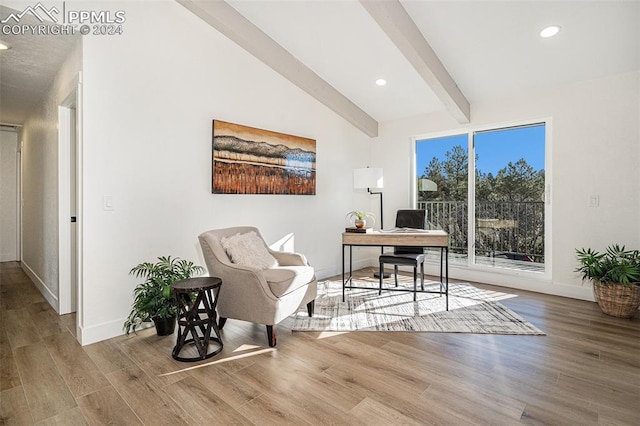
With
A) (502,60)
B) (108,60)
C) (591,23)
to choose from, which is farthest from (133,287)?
(591,23)

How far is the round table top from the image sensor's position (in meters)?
2.44

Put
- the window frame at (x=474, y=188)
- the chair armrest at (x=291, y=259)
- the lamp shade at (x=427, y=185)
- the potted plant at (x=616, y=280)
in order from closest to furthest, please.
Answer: the potted plant at (x=616, y=280)
the chair armrest at (x=291, y=259)
the window frame at (x=474, y=188)
the lamp shade at (x=427, y=185)

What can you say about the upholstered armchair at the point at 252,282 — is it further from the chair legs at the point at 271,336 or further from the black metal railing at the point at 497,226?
the black metal railing at the point at 497,226

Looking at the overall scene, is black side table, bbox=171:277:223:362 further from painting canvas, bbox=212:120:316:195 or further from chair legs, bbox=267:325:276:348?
painting canvas, bbox=212:120:316:195

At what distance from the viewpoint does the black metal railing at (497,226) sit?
4359 mm

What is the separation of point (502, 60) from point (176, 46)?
132 inches

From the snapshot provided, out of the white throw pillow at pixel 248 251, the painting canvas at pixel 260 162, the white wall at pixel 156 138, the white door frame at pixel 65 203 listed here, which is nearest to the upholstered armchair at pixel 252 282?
the white throw pillow at pixel 248 251

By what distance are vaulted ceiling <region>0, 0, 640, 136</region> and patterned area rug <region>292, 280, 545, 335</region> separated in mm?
2374

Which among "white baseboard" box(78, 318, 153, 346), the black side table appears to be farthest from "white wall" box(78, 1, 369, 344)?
the black side table

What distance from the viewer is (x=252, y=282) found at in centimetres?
264

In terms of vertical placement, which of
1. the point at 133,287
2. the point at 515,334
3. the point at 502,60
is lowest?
the point at 515,334

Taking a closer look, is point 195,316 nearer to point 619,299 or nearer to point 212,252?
point 212,252

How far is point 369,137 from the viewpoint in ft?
18.9

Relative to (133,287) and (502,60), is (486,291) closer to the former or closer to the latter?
(502,60)
